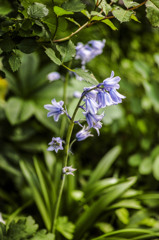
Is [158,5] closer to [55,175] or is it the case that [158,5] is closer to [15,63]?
[15,63]

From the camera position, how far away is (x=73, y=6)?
78 centimetres

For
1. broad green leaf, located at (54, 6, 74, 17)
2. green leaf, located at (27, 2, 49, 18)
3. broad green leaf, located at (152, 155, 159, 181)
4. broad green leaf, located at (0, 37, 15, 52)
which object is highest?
broad green leaf, located at (54, 6, 74, 17)

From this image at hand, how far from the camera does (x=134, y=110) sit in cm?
201

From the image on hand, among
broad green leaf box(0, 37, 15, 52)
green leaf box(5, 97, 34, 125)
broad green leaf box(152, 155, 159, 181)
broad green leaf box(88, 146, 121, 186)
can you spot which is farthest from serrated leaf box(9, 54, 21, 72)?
broad green leaf box(152, 155, 159, 181)

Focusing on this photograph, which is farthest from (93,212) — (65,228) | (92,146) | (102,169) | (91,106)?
(92,146)

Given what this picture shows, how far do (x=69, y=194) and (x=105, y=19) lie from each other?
3.63 ft

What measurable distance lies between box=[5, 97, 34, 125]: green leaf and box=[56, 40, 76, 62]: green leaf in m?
0.91

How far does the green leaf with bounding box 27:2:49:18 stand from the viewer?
761 mm

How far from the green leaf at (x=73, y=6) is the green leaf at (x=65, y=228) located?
3.46 feet

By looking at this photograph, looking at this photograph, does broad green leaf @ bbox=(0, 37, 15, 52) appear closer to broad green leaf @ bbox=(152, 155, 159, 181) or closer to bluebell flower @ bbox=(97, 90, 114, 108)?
bluebell flower @ bbox=(97, 90, 114, 108)

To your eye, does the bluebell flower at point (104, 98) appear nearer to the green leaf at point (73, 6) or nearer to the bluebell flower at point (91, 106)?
the bluebell flower at point (91, 106)

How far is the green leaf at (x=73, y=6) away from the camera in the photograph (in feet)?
2.54

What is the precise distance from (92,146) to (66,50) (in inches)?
57.8

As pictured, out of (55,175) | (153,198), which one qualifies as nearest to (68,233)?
(55,175)
